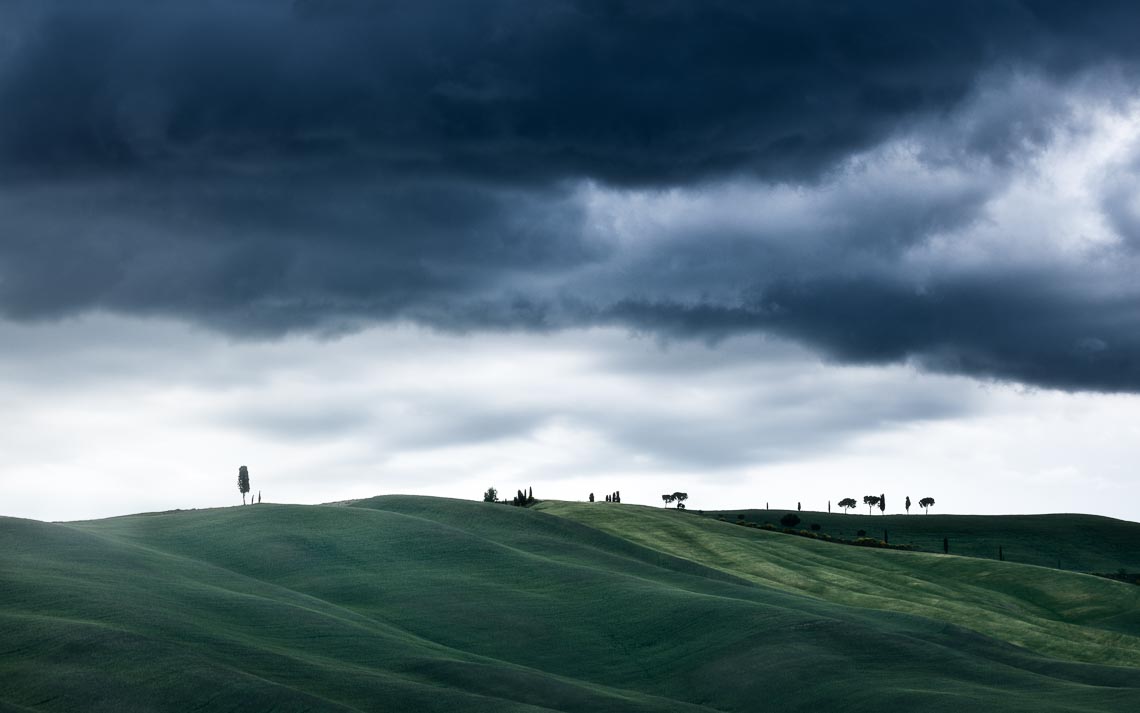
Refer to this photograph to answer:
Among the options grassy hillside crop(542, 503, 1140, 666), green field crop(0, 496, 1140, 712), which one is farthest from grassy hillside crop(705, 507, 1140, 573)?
green field crop(0, 496, 1140, 712)

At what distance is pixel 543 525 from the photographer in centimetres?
8044

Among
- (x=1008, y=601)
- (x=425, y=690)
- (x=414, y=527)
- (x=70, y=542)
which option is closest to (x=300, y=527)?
(x=414, y=527)

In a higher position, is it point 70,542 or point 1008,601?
point 70,542

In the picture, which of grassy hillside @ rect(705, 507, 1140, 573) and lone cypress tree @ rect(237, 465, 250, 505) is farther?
grassy hillside @ rect(705, 507, 1140, 573)

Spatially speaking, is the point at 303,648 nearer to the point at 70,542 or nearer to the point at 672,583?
the point at 70,542

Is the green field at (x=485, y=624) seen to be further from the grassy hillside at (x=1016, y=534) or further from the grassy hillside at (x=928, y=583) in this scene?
the grassy hillside at (x=1016, y=534)

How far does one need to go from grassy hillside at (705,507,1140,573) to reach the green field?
144ft

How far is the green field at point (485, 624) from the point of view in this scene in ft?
126

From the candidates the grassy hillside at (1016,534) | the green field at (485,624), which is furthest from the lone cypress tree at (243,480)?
the grassy hillside at (1016,534)

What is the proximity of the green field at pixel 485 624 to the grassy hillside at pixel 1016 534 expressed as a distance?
43.8 m

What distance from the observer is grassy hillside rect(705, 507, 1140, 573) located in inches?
4961

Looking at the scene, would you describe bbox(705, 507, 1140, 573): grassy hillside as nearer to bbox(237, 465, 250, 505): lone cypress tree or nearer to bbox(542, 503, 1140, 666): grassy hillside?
bbox(542, 503, 1140, 666): grassy hillside

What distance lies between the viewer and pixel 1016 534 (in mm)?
141250

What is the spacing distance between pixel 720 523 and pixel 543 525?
27.1 metres
